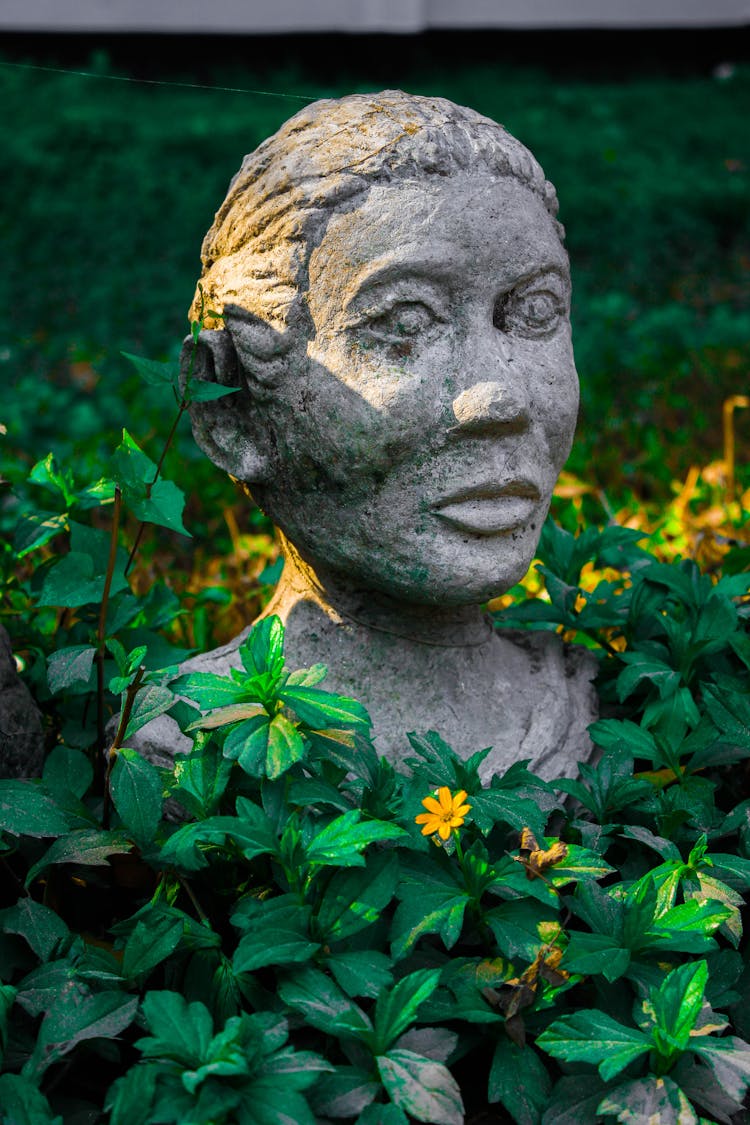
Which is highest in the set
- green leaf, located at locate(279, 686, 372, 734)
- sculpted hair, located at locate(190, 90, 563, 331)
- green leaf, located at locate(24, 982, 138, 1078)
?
sculpted hair, located at locate(190, 90, 563, 331)

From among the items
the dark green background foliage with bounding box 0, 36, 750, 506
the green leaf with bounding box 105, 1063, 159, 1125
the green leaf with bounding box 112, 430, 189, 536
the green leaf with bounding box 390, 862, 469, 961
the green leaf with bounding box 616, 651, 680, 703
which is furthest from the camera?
the dark green background foliage with bounding box 0, 36, 750, 506

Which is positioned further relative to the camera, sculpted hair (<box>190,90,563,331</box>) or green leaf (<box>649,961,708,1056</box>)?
sculpted hair (<box>190,90,563,331</box>)

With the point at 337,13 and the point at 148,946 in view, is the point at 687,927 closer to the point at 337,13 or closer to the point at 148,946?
the point at 148,946

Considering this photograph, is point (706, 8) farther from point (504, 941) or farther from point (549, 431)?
point (504, 941)

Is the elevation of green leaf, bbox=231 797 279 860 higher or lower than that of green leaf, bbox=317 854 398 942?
higher

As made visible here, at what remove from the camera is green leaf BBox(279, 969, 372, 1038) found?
5.38ft

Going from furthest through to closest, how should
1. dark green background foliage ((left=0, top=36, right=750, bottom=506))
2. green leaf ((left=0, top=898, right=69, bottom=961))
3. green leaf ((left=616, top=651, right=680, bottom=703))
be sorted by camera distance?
dark green background foliage ((left=0, top=36, right=750, bottom=506)) → green leaf ((left=616, top=651, right=680, bottom=703)) → green leaf ((left=0, top=898, right=69, bottom=961))

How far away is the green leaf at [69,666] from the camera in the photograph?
6.95 feet

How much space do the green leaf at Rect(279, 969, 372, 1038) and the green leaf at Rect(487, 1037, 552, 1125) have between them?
22cm

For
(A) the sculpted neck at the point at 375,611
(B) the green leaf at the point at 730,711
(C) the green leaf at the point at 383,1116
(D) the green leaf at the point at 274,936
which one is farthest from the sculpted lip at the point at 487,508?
(C) the green leaf at the point at 383,1116

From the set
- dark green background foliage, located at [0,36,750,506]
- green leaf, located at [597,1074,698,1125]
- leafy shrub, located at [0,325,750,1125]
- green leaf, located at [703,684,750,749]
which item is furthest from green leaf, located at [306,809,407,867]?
dark green background foliage, located at [0,36,750,506]

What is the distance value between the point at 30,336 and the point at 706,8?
4.87 meters

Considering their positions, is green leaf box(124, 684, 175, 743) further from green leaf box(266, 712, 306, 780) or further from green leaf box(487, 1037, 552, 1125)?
green leaf box(487, 1037, 552, 1125)

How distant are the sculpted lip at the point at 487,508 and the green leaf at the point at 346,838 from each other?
622 mm
